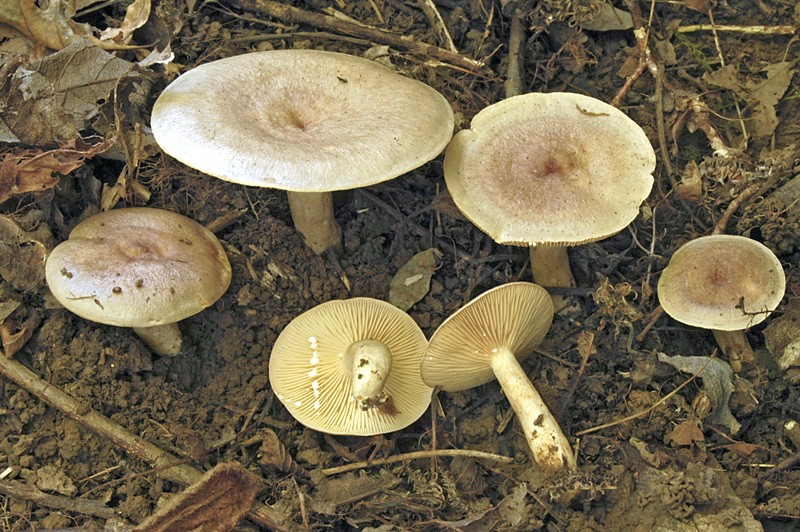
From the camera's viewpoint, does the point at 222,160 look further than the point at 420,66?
No

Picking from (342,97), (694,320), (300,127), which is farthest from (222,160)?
(694,320)

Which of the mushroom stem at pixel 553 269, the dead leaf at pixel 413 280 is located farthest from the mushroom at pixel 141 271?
the mushroom stem at pixel 553 269

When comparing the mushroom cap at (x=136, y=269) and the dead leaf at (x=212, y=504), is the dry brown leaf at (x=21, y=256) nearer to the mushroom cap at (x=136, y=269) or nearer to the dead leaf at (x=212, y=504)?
the mushroom cap at (x=136, y=269)

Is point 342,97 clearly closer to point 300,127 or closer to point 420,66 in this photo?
point 300,127

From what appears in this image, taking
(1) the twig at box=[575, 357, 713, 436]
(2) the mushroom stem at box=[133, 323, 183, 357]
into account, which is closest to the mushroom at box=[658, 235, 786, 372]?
(1) the twig at box=[575, 357, 713, 436]

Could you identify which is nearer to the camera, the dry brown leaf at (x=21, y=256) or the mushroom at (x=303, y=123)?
the mushroom at (x=303, y=123)

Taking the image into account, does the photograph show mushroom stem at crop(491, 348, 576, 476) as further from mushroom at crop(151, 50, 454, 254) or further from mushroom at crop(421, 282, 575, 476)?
mushroom at crop(151, 50, 454, 254)

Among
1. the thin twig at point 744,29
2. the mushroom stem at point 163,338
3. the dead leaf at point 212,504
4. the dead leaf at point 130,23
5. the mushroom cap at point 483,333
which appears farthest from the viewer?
the thin twig at point 744,29
